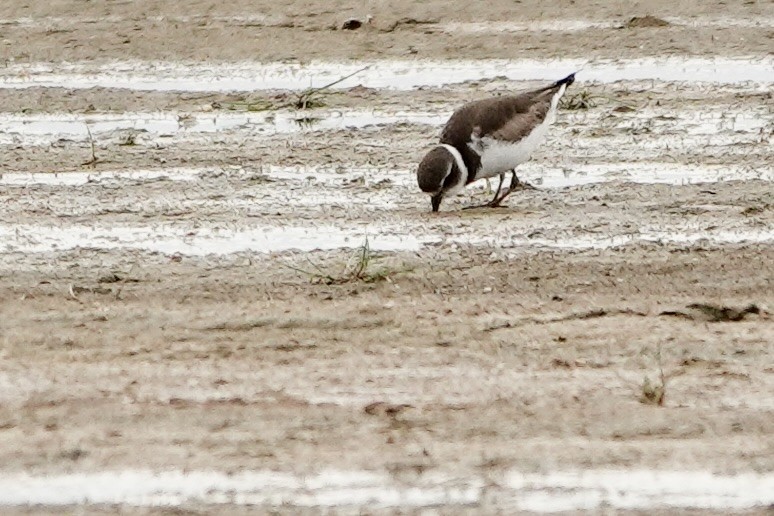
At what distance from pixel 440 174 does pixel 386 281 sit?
1.57 m

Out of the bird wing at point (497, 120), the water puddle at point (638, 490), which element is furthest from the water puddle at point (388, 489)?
the bird wing at point (497, 120)

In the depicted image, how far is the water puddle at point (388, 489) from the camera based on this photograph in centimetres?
500

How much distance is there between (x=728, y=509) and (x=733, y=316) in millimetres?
2011

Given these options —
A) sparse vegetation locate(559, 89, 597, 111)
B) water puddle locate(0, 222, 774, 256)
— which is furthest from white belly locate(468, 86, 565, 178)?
sparse vegetation locate(559, 89, 597, 111)

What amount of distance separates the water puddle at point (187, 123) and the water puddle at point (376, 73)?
0.67 meters

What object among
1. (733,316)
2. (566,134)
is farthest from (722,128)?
(733,316)

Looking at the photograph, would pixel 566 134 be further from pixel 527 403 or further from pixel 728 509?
pixel 728 509

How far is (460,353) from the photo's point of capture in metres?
6.34

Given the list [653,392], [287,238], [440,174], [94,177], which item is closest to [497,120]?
[440,174]

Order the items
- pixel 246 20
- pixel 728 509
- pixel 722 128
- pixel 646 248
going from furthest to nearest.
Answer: pixel 246 20 → pixel 722 128 → pixel 646 248 → pixel 728 509

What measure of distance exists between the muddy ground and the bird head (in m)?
0.14

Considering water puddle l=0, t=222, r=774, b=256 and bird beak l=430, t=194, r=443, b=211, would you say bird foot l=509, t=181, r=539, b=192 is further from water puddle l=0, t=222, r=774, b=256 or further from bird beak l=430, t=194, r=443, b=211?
water puddle l=0, t=222, r=774, b=256

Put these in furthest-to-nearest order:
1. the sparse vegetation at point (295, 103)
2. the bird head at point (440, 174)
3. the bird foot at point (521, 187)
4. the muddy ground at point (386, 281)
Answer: the sparse vegetation at point (295, 103) → the bird foot at point (521, 187) → the bird head at point (440, 174) → the muddy ground at point (386, 281)

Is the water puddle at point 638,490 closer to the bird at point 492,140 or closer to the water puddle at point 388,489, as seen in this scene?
the water puddle at point 388,489
